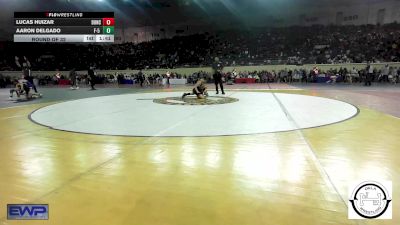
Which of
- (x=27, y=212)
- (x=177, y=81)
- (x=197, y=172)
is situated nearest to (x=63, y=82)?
(x=177, y=81)

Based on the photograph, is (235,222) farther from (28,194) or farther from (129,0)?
(129,0)

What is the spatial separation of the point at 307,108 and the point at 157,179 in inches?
250

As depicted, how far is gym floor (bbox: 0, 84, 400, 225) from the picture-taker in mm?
2689

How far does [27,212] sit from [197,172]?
1.78 meters

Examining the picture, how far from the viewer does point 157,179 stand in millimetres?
3453

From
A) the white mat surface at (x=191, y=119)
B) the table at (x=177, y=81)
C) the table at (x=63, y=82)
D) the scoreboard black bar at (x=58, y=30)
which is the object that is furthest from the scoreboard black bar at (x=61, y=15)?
the table at (x=63, y=82)

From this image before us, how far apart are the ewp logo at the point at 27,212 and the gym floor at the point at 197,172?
7 centimetres

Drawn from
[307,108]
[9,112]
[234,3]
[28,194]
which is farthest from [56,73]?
[28,194]

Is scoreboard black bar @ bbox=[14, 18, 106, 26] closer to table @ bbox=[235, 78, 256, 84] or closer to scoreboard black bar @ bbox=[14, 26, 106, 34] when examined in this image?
scoreboard black bar @ bbox=[14, 26, 106, 34]
